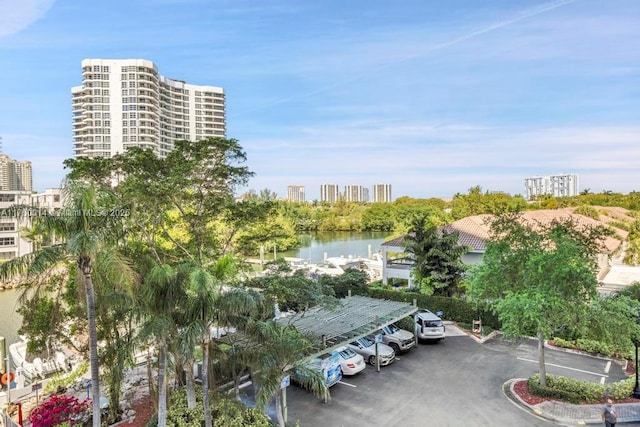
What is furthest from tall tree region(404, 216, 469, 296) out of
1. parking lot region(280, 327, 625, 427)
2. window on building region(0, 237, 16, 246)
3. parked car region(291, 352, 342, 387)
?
window on building region(0, 237, 16, 246)

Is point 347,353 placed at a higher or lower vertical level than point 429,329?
higher

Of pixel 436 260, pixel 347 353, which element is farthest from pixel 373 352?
pixel 436 260

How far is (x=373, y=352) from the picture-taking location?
15.3 m

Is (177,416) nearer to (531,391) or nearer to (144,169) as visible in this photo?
(144,169)

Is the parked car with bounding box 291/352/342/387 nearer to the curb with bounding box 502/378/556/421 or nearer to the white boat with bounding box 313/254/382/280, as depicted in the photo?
the curb with bounding box 502/378/556/421

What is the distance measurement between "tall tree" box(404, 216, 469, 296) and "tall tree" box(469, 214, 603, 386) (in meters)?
8.37

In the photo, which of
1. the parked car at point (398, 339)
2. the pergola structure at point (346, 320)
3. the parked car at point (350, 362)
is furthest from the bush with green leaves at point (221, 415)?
the parked car at point (398, 339)

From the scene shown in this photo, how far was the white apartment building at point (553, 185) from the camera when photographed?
136 m

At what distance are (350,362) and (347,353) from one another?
0.48 meters

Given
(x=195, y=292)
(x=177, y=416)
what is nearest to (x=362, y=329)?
(x=177, y=416)

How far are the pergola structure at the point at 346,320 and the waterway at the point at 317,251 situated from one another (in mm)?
7924

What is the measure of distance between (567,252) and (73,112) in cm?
9482

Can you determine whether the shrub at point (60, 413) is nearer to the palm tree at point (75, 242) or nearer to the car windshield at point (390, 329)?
the palm tree at point (75, 242)

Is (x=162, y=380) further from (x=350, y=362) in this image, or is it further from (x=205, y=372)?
(x=350, y=362)
